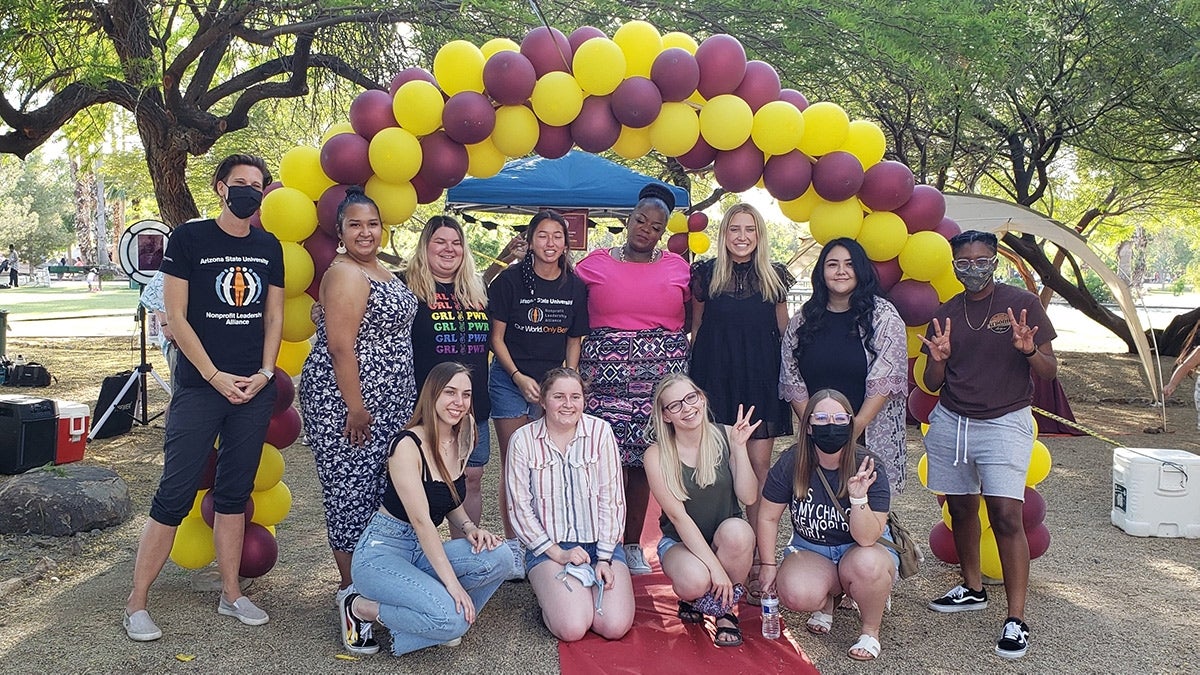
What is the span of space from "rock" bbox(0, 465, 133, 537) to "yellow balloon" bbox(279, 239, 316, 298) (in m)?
2.05

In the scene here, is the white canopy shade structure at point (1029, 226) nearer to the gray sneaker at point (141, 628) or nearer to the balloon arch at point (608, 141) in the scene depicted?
the balloon arch at point (608, 141)

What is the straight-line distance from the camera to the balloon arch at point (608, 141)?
13.3 ft

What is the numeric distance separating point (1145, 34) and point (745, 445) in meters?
7.80

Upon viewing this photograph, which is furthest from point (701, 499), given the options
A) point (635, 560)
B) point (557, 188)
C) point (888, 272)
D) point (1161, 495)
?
point (557, 188)

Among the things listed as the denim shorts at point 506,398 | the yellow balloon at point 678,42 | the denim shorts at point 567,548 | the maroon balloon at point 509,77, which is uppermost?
the yellow balloon at point 678,42

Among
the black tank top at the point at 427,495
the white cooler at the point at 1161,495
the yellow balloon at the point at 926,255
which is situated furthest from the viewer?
the white cooler at the point at 1161,495

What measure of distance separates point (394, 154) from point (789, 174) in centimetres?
183

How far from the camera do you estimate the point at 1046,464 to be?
4434mm

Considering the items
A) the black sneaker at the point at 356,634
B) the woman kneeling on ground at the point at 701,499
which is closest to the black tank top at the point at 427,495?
the black sneaker at the point at 356,634

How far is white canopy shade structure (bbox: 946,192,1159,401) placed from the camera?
631 cm

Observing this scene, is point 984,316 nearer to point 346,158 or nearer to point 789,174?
point 789,174

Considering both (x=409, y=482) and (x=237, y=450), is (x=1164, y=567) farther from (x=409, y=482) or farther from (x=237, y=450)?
(x=237, y=450)

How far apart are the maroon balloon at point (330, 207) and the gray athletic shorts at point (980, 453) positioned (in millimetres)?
2810

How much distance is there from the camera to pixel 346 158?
4.05 meters
